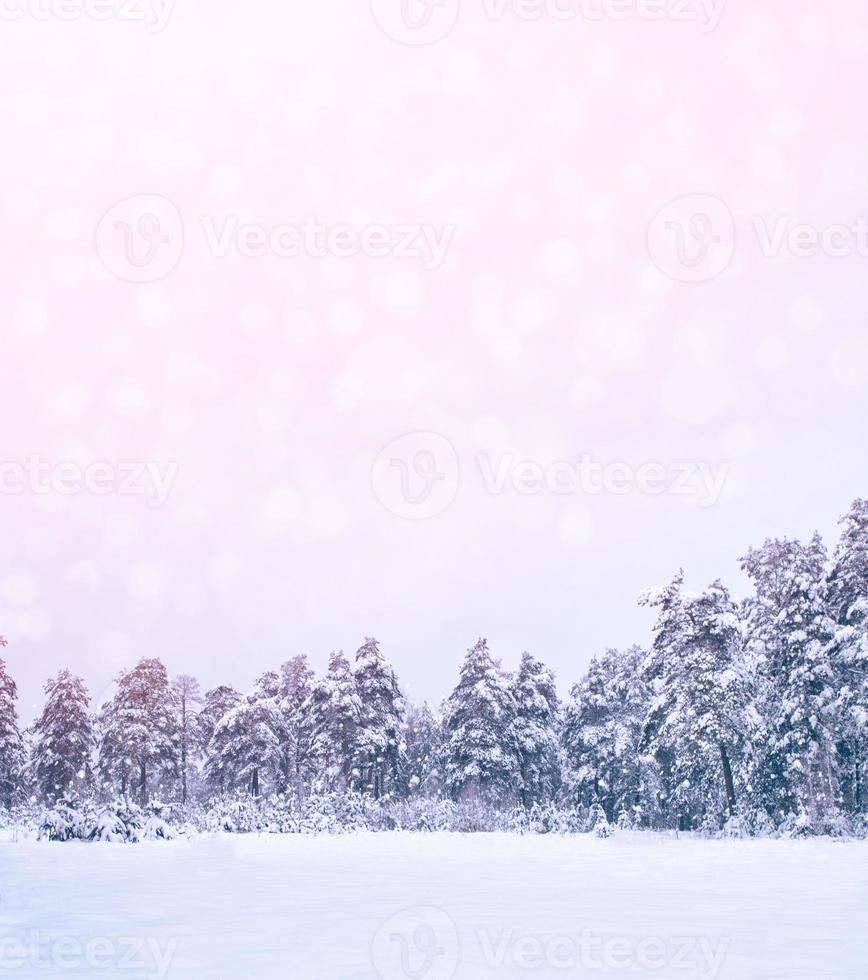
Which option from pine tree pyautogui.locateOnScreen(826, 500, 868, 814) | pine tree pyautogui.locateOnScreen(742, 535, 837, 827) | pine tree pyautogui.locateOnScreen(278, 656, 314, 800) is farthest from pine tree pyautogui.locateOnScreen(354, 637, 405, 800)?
pine tree pyautogui.locateOnScreen(826, 500, 868, 814)

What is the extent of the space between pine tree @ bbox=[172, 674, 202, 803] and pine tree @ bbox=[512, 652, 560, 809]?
25825mm

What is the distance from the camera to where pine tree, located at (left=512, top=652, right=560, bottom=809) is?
55.8 meters

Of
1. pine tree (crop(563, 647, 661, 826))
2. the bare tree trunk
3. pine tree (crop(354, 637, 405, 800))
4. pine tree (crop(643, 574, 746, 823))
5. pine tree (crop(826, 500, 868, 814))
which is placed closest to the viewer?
pine tree (crop(826, 500, 868, 814))

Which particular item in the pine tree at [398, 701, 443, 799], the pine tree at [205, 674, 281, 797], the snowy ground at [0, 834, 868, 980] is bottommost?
the pine tree at [398, 701, 443, 799]

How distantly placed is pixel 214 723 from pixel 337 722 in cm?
1658

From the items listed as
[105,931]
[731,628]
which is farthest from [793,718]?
[105,931]

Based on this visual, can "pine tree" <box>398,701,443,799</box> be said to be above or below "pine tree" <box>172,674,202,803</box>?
below

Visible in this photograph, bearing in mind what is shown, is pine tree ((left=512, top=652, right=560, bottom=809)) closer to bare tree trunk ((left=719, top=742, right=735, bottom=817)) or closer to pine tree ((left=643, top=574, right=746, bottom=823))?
pine tree ((left=643, top=574, right=746, bottom=823))

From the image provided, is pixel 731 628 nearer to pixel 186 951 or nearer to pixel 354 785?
pixel 354 785

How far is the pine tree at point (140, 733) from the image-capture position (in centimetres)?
5503

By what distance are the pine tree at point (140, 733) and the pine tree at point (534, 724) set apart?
22.2 meters

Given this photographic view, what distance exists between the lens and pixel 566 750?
62719mm

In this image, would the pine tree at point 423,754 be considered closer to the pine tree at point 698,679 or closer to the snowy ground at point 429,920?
the pine tree at point 698,679

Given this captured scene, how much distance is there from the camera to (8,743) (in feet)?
170
